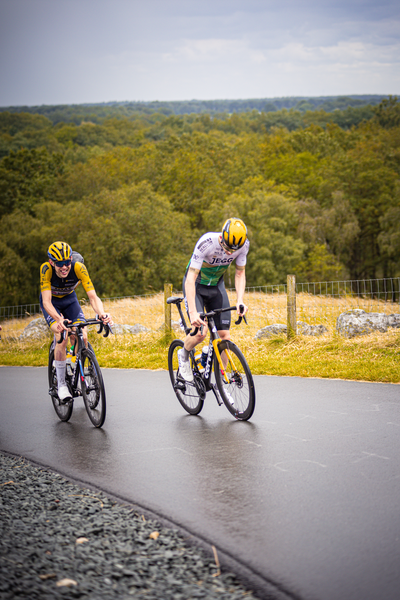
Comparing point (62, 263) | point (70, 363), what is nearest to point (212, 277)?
point (62, 263)

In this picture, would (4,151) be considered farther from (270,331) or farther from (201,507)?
(201,507)

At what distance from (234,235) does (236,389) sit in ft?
5.52

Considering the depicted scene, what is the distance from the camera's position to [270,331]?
12.4 metres

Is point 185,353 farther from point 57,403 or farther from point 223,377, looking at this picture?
point 57,403

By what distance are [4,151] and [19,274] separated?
36671 mm

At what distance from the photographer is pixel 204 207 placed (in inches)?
2264

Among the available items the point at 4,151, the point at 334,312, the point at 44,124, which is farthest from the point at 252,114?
the point at 334,312

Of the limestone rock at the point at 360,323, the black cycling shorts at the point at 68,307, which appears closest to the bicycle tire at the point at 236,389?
the black cycling shorts at the point at 68,307

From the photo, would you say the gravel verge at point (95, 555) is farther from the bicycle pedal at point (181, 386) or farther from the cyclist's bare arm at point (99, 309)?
the bicycle pedal at point (181, 386)

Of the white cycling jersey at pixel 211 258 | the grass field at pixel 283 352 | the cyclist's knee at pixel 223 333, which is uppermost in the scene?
the white cycling jersey at pixel 211 258

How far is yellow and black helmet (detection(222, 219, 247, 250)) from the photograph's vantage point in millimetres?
6316

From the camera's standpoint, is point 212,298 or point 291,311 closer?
point 212,298

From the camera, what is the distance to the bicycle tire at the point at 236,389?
6426mm

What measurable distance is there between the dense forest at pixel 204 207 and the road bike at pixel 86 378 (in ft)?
117
